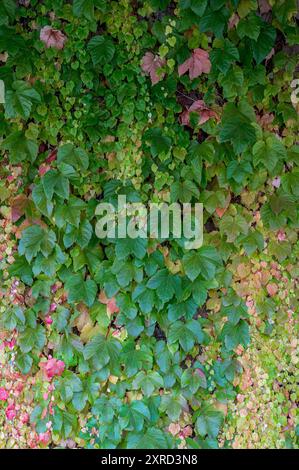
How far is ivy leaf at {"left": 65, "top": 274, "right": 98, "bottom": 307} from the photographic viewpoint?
1.94m

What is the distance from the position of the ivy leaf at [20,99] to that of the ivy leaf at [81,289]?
645mm

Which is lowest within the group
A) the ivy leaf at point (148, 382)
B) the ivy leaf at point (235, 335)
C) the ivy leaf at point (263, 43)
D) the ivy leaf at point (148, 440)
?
the ivy leaf at point (148, 440)

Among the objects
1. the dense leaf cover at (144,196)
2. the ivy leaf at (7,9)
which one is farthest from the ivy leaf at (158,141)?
the ivy leaf at (7,9)

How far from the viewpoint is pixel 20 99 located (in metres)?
1.91

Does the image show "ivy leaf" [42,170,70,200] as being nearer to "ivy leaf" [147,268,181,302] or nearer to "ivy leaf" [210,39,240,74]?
"ivy leaf" [147,268,181,302]

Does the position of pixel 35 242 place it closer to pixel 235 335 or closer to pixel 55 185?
pixel 55 185

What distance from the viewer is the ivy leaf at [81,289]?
1.94 meters

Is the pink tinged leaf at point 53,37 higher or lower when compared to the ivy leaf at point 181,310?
higher

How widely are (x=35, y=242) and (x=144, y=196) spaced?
0.45 metres

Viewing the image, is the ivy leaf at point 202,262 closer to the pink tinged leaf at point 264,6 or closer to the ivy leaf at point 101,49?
the ivy leaf at point 101,49

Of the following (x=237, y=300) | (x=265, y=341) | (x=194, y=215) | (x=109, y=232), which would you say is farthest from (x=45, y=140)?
(x=265, y=341)

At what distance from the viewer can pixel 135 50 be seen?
1.92 m

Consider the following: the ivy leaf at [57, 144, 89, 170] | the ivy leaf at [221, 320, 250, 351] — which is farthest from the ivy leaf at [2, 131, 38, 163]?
the ivy leaf at [221, 320, 250, 351]

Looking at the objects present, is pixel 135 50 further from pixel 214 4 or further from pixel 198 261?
pixel 198 261
